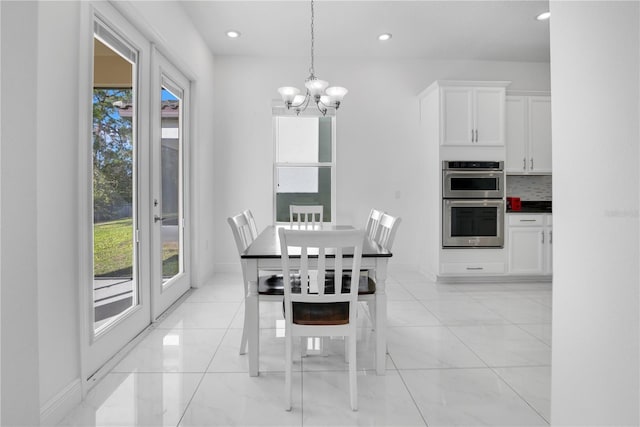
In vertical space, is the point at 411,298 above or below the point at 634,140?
below

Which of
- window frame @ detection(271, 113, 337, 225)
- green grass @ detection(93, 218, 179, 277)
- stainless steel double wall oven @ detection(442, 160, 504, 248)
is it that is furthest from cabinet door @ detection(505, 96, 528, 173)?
green grass @ detection(93, 218, 179, 277)

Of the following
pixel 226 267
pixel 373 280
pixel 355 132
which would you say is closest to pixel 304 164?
pixel 355 132

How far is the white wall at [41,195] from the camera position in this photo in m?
0.94

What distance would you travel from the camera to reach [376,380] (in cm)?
202

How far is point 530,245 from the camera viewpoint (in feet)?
14.1

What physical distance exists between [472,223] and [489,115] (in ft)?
4.28

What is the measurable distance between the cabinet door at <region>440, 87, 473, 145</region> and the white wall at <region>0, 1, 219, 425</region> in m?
2.98

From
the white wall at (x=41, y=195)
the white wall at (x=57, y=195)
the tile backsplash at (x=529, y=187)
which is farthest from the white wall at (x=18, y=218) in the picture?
the tile backsplash at (x=529, y=187)

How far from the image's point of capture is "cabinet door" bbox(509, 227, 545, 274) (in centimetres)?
428

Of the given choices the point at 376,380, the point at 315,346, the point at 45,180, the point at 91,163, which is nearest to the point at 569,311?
the point at 376,380

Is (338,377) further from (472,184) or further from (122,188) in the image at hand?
(472,184)

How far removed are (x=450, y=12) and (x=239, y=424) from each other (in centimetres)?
399

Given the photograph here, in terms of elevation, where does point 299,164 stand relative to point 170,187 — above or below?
above

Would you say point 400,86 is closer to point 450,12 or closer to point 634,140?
point 450,12
